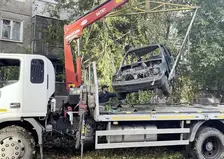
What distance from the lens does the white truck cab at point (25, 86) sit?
6.20 metres

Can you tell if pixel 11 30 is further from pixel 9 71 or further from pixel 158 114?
pixel 158 114

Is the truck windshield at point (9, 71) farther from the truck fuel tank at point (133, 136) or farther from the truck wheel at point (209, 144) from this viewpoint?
the truck wheel at point (209, 144)

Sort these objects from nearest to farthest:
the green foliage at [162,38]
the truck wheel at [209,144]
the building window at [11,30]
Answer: the truck wheel at [209,144], the green foliage at [162,38], the building window at [11,30]

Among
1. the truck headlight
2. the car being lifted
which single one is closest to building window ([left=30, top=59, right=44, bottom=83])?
the car being lifted

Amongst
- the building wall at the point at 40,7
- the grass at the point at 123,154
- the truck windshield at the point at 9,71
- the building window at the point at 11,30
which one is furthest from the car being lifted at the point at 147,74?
the building window at the point at 11,30

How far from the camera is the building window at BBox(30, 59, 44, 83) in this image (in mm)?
6414

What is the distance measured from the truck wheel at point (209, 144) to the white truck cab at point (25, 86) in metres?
3.84

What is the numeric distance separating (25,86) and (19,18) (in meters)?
13.6

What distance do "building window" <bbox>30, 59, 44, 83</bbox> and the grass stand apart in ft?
7.10

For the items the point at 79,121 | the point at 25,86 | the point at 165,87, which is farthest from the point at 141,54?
the point at 25,86

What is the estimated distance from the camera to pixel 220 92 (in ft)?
52.3

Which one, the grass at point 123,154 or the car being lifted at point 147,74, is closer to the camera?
the grass at point 123,154

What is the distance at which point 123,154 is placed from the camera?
8039 mm

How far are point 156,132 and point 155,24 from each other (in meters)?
8.28
